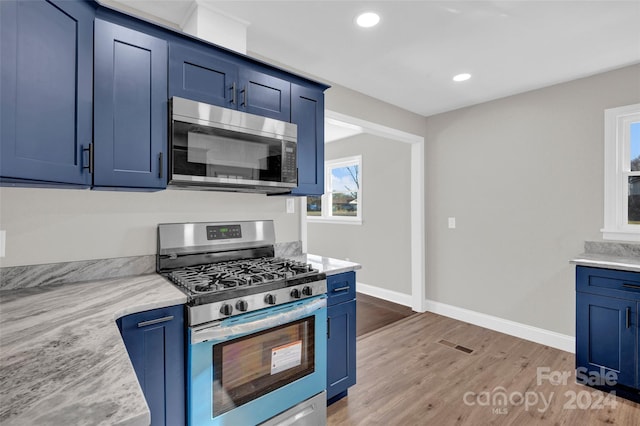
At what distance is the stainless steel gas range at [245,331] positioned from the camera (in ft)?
5.07

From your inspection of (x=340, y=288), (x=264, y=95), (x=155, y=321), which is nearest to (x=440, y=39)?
(x=264, y=95)

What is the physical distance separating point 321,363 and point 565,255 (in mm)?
2590

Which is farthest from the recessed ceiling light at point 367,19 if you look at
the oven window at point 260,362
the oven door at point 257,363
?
the oven window at point 260,362

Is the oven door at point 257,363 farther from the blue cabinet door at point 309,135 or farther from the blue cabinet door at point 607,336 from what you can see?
the blue cabinet door at point 607,336

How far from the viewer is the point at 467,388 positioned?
7.88 ft

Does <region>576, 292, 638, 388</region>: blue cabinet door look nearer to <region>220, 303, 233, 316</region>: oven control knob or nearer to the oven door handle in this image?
the oven door handle

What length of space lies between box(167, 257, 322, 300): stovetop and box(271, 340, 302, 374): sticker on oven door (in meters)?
0.38

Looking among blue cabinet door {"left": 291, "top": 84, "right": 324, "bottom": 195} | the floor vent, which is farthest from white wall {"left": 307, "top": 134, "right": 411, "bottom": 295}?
blue cabinet door {"left": 291, "top": 84, "right": 324, "bottom": 195}

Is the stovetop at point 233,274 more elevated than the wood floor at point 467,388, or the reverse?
the stovetop at point 233,274

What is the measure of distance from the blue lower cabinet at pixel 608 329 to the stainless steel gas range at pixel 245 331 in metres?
2.00

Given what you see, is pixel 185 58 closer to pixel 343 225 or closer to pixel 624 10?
pixel 624 10

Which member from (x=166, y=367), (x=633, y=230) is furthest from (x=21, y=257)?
(x=633, y=230)

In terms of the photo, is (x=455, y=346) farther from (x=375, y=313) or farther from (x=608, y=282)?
(x=608, y=282)

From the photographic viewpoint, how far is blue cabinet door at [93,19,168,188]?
157 cm
